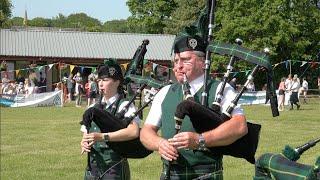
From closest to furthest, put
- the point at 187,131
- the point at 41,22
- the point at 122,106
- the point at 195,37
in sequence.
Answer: the point at 187,131 < the point at 195,37 < the point at 122,106 < the point at 41,22

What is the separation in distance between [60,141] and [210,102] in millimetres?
9455

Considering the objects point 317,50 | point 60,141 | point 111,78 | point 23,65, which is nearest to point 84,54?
point 23,65

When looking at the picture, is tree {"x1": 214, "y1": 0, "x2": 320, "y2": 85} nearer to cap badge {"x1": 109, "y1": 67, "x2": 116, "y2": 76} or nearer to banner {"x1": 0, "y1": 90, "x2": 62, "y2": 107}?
banner {"x1": 0, "y1": 90, "x2": 62, "y2": 107}

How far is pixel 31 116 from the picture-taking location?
19359 millimetres

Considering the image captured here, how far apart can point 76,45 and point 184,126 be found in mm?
36948

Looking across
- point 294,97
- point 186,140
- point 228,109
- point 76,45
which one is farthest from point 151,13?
point 186,140

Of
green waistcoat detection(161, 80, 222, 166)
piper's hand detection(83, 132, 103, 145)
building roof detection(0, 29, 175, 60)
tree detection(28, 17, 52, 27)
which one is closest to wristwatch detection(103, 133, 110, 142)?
piper's hand detection(83, 132, 103, 145)

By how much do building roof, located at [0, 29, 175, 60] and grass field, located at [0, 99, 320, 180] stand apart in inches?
752

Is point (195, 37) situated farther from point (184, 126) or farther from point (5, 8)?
point (5, 8)

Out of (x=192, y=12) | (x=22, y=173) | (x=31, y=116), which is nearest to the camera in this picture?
(x=22, y=173)

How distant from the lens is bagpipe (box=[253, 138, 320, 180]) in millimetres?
2453

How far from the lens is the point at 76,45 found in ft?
131

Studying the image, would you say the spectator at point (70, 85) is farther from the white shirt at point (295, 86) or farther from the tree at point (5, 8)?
the tree at point (5, 8)

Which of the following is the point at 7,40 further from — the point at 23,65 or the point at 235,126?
the point at 235,126
